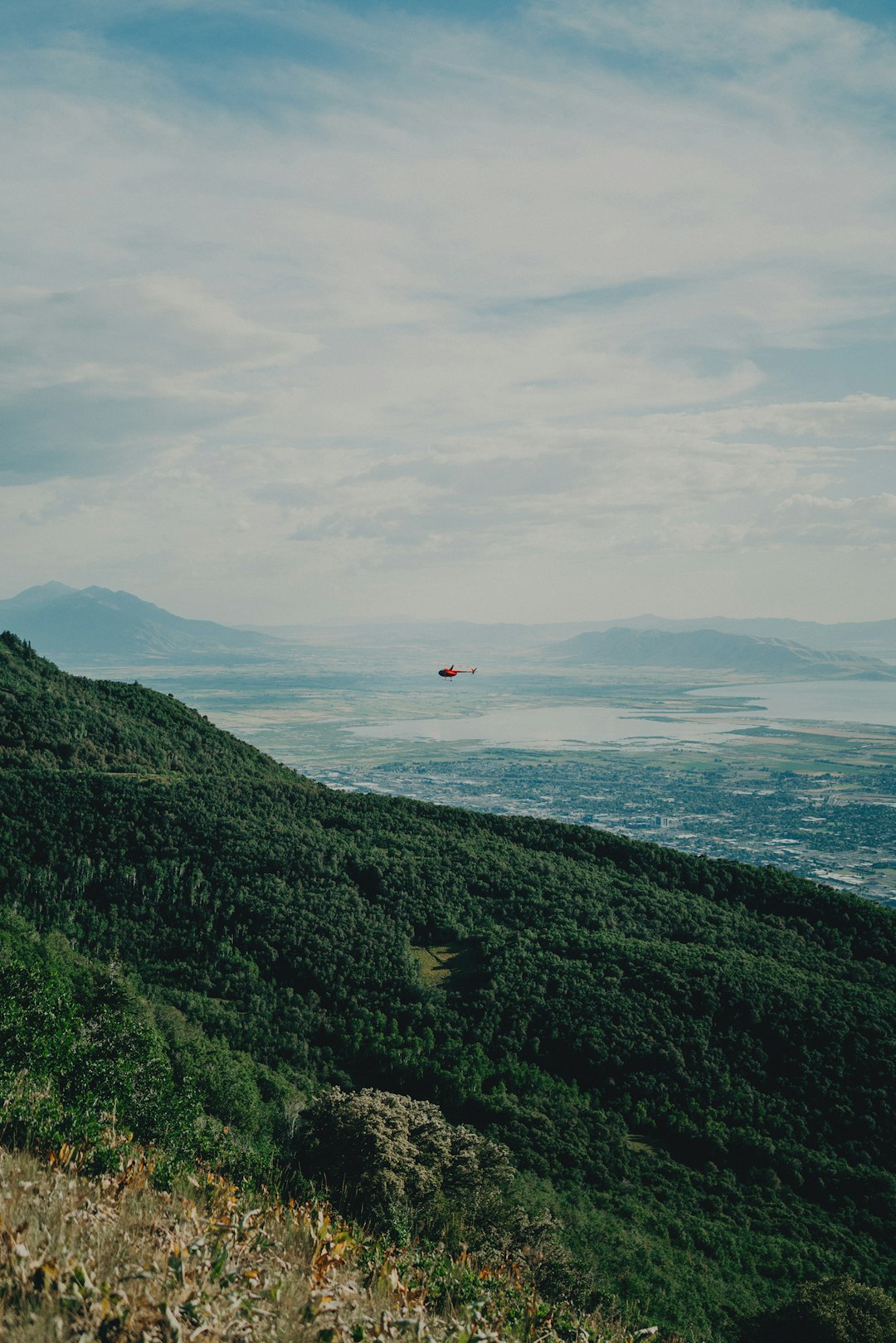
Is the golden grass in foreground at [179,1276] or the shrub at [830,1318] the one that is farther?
the shrub at [830,1318]

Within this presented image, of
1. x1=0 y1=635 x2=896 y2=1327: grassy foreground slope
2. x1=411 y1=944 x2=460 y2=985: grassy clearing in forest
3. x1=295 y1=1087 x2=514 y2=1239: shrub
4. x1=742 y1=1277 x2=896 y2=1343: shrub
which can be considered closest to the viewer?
x1=742 y1=1277 x2=896 y2=1343: shrub

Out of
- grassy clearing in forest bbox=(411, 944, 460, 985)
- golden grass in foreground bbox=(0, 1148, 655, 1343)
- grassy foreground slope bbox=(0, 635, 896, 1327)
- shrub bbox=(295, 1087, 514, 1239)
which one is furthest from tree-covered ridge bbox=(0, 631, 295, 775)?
golden grass in foreground bbox=(0, 1148, 655, 1343)

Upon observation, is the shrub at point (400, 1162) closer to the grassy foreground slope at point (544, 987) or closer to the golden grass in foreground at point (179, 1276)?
the grassy foreground slope at point (544, 987)

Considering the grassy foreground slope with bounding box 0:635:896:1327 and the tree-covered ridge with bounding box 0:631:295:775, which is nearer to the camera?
the grassy foreground slope with bounding box 0:635:896:1327

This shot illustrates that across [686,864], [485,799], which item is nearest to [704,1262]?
[686,864]

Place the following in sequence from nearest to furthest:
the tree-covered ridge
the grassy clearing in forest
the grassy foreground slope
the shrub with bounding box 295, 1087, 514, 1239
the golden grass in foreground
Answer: the golden grass in foreground < the shrub with bounding box 295, 1087, 514, 1239 < the grassy foreground slope < the grassy clearing in forest < the tree-covered ridge

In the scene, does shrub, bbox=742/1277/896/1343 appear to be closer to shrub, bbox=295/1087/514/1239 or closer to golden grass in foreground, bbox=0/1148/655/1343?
shrub, bbox=295/1087/514/1239

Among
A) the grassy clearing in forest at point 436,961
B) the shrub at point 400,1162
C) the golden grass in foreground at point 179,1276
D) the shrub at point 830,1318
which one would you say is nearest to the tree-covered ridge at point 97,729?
the grassy clearing in forest at point 436,961
